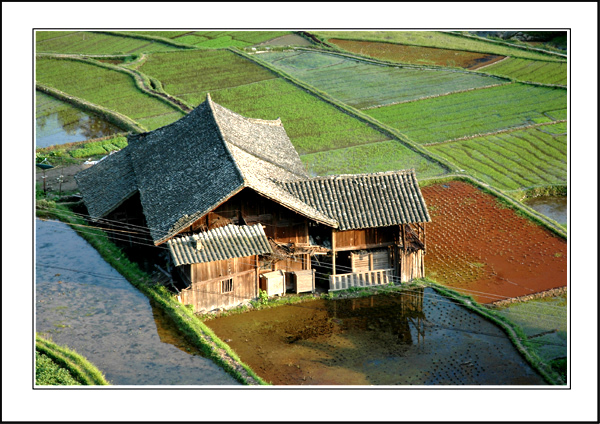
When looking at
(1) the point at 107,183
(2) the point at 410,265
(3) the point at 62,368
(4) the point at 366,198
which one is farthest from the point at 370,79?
(3) the point at 62,368

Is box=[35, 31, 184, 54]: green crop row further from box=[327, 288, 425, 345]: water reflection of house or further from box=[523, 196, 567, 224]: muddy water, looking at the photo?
box=[327, 288, 425, 345]: water reflection of house

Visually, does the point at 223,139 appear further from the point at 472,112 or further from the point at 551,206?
the point at 472,112

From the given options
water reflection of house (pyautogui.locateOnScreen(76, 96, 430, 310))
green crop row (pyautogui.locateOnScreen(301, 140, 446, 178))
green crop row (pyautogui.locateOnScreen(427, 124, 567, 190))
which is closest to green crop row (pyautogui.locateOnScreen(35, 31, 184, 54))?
green crop row (pyautogui.locateOnScreen(301, 140, 446, 178))

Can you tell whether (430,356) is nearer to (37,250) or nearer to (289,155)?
(289,155)

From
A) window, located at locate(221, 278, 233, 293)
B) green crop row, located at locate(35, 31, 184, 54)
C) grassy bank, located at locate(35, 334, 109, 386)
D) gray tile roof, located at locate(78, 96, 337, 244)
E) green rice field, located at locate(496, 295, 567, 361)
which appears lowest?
green rice field, located at locate(496, 295, 567, 361)

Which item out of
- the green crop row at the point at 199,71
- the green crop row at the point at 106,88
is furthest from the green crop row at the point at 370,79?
the green crop row at the point at 106,88

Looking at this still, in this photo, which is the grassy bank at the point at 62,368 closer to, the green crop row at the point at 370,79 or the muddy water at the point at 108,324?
the muddy water at the point at 108,324

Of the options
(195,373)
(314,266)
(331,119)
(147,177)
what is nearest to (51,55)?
(331,119)
